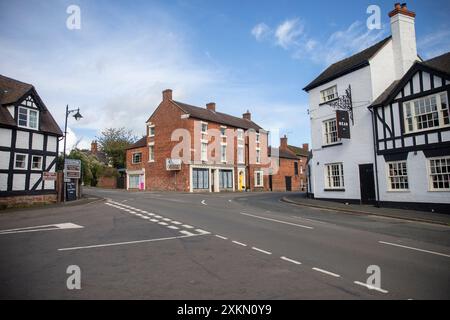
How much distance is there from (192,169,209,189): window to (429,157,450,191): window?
26271 millimetres

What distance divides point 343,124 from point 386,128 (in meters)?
2.59

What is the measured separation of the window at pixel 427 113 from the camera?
16.1 m

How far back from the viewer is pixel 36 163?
22.6m

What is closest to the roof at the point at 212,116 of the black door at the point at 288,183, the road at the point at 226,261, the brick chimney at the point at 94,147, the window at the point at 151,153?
the window at the point at 151,153

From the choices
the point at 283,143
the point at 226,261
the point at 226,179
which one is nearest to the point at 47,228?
the point at 226,261

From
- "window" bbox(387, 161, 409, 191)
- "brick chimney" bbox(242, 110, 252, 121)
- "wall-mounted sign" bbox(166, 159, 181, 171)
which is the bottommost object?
"window" bbox(387, 161, 409, 191)

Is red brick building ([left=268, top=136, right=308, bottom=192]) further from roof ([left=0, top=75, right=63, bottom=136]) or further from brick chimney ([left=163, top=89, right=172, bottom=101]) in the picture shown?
roof ([left=0, top=75, right=63, bottom=136])

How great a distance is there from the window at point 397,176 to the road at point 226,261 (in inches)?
255

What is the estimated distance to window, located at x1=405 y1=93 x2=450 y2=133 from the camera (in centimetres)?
1612

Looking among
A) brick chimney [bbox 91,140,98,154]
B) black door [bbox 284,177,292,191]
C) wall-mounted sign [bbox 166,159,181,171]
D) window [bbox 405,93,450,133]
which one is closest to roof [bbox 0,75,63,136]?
wall-mounted sign [bbox 166,159,181,171]

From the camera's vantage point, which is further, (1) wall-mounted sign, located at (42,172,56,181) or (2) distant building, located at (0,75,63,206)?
(1) wall-mounted sign, located at (42,172,56,181)

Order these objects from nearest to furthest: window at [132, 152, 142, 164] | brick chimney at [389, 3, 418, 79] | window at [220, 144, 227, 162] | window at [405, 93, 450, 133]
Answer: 1. window at [405, 93, 450, 133]
2. brick chimney at [389, 3, 418, 79]
3. window at [220, 144, 227, 162]
4. window at [132, 152, 142, 164]
